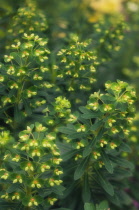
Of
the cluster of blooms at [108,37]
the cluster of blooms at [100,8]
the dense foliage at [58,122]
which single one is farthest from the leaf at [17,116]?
the cluster of blooms at [100,8]

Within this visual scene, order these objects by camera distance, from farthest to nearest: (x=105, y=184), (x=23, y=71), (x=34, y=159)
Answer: (x=105, y=184) → (x=23, y=71) → (x=34, y=159)

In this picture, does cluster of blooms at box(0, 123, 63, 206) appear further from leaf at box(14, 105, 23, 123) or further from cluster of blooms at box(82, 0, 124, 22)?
cluster of blooms at box(82, 0, 124, 22)

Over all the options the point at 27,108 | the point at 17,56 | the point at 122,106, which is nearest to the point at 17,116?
the point at 27,108

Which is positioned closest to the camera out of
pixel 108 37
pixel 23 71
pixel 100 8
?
pixel 23 71

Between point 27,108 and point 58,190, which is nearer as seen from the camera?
point 58,190

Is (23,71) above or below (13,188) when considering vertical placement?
above

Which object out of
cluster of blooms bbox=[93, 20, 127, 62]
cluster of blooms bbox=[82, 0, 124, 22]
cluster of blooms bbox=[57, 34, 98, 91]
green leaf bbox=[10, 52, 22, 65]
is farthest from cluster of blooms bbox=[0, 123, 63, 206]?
cluster of blooms bbox=[82, 0, 124, 22]

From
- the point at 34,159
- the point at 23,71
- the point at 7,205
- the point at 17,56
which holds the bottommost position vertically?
the point at 7,205

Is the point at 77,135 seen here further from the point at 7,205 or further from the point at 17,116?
the point at 7,205
